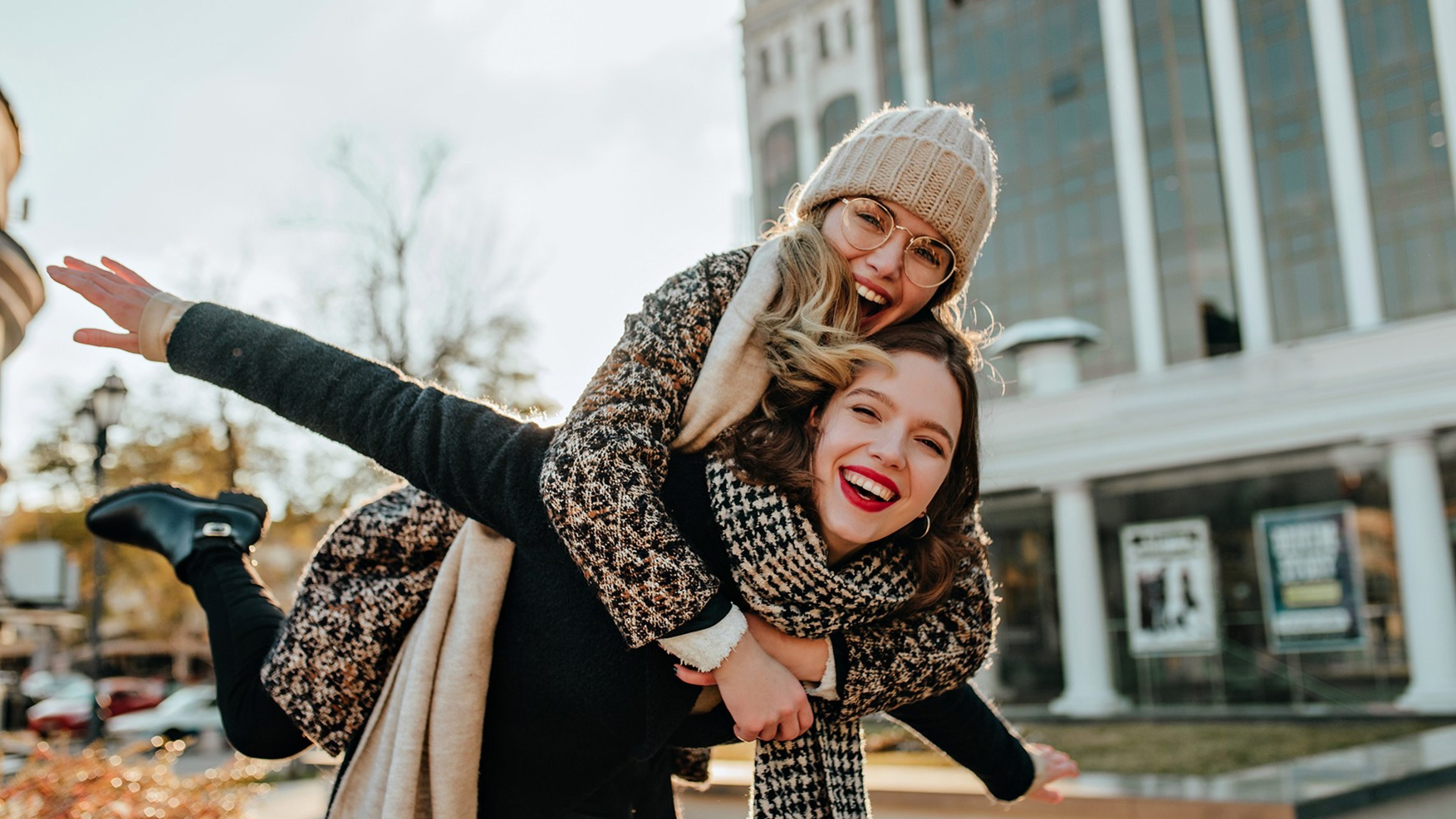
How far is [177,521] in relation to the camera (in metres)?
3.10

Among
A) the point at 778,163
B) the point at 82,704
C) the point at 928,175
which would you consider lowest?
the point at 82,704

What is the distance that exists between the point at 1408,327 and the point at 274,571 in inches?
1179

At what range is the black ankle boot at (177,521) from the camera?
3.04 meters

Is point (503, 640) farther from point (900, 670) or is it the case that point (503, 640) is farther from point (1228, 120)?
point (1228, 120)

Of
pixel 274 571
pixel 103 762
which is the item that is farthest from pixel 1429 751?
pixel 274 571

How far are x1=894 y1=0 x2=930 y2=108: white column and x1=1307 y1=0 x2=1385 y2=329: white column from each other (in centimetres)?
1001

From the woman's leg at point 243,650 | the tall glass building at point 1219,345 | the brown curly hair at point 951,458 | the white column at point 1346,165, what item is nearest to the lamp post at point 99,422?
the woman's leg at point 243,650

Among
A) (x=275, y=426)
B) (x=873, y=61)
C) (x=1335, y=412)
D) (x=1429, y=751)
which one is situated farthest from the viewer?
(x=873, y=61)

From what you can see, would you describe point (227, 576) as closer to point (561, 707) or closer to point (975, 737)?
point (561, 707)

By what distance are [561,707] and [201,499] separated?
5.17ft

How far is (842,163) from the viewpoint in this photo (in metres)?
2.74

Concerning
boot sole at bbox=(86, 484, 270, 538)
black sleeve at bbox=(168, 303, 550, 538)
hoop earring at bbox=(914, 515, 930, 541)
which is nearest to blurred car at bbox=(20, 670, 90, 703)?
boot sole at bbox=(86, 484, 270, 538)

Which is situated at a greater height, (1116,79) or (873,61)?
(873,61)

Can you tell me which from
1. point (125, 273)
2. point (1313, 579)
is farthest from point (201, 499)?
point (1313, 579)
